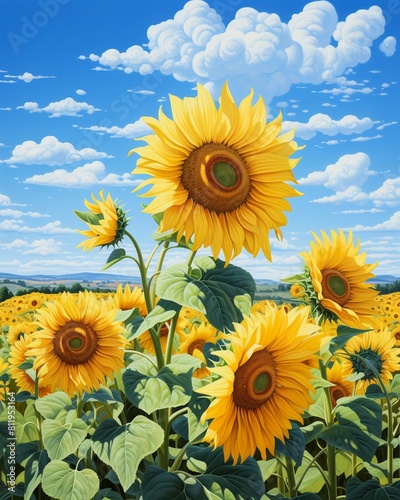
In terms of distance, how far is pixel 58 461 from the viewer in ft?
5.88

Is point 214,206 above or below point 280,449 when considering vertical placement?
above

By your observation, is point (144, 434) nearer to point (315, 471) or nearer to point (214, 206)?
point (214, 206)

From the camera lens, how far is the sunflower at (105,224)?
1.70 meters

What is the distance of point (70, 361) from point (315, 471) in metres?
0.87

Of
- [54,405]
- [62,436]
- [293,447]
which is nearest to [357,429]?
[293,447]

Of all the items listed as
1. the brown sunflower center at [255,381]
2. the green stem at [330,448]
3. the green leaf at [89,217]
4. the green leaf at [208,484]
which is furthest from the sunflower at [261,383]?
the green leaf at [89,217]

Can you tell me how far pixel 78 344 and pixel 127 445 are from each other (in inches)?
16.8

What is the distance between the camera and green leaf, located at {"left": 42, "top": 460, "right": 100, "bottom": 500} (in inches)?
65.8

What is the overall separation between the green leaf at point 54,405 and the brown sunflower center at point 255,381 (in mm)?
826

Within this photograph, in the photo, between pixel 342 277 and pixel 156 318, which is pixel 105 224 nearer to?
pixel 156 318

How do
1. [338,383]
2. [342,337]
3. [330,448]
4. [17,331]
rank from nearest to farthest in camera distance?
1. [342,337]
2. [330,448]
3. [338,383]
4. [17,331]

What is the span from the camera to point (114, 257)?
1.71 m

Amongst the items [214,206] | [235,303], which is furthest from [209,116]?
[235,303]

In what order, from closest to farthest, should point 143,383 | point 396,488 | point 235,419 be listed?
1. point 235,419
2. point 143,383
3. point 396,488
